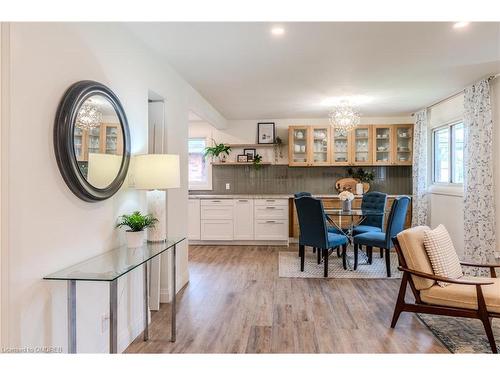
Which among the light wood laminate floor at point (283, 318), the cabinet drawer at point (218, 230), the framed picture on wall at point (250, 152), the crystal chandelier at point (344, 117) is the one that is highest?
the crystal chandelier at point (344, 117)

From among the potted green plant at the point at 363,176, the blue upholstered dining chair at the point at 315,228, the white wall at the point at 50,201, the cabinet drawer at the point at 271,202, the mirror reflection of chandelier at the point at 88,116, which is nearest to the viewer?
the white wall at the point at 50,201

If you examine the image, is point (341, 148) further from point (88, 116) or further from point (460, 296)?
point (88, 116)

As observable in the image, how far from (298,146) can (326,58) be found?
3.31m

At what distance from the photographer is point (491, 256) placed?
3912 millimetres

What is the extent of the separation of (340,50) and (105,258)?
2637mm

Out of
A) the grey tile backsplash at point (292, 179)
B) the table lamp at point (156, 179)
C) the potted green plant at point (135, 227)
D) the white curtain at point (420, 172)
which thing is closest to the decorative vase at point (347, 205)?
the white curtain at point (420, 172)

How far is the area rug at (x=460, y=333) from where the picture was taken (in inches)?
97.3

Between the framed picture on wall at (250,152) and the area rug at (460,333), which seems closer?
the area rug at (460,333)

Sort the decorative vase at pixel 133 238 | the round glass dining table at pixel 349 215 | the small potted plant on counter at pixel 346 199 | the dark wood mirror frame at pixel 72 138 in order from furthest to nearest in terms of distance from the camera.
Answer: the small potted plant on counter at pixel 346 199 < the round glass dining table at pixel 349 215 < the decorative vase at pixel 133 238 < the dark wood mirror frame at pixel 72 138

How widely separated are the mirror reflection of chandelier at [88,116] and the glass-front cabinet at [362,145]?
5.19 m

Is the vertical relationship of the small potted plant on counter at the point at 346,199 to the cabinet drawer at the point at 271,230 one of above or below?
above

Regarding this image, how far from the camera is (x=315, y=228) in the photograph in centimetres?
435

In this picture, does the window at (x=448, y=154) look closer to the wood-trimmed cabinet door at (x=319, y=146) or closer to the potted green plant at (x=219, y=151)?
the wood-trimmed cabinet door at (x=319, y=146)
